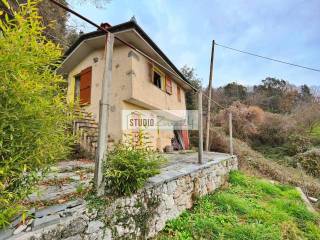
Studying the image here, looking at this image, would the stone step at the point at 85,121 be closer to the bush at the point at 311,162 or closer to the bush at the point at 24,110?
the bush at the point at 24,110

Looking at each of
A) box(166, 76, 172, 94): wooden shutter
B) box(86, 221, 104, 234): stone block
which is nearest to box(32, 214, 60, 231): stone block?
box(86, 221, 104, 234): stone block

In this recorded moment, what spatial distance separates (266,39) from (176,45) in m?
7.19

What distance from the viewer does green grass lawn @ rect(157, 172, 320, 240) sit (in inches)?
130

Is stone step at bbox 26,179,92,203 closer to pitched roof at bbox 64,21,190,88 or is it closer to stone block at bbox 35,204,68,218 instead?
stone block at bbox 35,204,68,218

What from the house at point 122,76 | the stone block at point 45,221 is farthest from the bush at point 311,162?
the stone block at point 45,221

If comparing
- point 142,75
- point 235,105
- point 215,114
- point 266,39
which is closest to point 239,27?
point 266,39

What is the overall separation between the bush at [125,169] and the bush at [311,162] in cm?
1251

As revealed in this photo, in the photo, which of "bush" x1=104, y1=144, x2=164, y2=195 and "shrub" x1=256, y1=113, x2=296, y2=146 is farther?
"shrub" x1=256, y1=113, x2=296, y2=146

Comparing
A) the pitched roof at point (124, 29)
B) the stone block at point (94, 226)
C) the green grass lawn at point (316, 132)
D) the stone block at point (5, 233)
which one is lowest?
the stone block at point (94, 226)

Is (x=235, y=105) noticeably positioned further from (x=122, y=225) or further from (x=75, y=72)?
(x=122, y=225)

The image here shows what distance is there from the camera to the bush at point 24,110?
64.2 inches

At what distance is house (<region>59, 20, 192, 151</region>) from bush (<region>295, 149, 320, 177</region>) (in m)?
8.71

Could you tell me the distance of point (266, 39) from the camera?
11.4 m

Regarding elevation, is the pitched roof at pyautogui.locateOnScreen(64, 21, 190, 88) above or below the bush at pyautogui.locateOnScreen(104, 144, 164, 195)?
above
